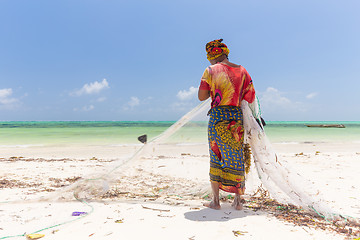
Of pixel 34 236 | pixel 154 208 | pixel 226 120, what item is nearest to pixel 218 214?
pixel 154 208

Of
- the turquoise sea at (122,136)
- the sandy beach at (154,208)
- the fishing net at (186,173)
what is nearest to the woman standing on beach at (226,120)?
the fishing net at (186,173)

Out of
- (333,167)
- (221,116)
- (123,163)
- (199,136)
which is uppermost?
(221,116)

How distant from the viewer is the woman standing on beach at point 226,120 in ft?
8.79

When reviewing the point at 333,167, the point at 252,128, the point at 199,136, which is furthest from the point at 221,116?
the point at 333,167

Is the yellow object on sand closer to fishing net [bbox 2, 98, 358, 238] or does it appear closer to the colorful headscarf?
fishing net [bbox 2, 98, 358, 238]

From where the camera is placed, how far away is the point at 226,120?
2.68 metres

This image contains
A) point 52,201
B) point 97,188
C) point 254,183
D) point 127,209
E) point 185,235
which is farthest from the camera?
point 254,183

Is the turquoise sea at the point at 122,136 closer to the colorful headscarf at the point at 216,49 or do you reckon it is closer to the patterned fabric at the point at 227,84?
the patterned fabric at the point at 227,84

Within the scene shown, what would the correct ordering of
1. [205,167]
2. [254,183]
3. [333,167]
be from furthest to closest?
[333,167]
[205,167]
[254,183]

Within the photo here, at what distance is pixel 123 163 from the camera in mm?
3150

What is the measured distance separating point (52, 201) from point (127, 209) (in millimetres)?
958

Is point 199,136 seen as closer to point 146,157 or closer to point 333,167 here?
point 146,157

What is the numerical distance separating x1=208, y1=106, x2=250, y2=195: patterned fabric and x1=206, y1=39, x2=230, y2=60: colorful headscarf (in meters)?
0.61

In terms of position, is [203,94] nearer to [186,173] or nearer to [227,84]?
[227,84]
